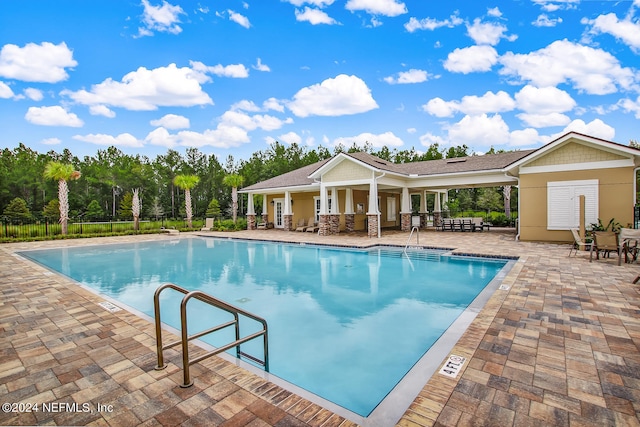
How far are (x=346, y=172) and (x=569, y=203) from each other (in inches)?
381

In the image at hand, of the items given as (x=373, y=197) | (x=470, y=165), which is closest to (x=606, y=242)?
(x=373, y=197)

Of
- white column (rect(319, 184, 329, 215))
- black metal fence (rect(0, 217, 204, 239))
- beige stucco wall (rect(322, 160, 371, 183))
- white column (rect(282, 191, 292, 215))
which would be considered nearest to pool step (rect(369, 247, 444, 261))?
beige stucco wall (rect(322, 160, 371, 183))

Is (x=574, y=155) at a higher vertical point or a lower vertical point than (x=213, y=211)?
higher

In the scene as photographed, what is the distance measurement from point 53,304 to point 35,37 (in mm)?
17483

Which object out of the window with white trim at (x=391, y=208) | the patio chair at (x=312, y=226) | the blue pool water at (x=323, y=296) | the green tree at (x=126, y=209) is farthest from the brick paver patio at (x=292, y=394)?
the green tree at (x=126, y=209)

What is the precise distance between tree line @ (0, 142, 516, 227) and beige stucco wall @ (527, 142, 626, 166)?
790 inches

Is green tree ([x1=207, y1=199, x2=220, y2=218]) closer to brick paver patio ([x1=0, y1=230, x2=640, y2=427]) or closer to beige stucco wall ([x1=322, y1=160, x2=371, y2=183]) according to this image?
beige stucco wall ([x1=322, y1=160, x2=371, y2=183])

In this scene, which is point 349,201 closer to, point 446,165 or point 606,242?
point 446,165

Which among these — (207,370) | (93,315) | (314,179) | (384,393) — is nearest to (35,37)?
(314,179)

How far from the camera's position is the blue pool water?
162 inches

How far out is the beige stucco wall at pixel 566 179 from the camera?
1152 centimetres

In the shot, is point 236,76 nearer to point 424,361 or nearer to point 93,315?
point 93,315

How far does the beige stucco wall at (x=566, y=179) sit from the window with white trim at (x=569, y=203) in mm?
148

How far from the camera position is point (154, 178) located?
143 feet
